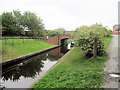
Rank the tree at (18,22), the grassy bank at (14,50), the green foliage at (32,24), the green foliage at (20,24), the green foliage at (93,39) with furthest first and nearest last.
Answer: the green foliage at (32,24) → the tree at (18,22) → the green foliage at (20,24) → the grassy bank at (14,50) → the green foliage at (93,39)

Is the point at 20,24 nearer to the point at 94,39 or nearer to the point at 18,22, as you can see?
the point at 18,22

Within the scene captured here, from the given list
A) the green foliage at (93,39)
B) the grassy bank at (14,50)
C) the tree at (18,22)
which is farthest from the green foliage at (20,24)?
the green foliage at (93,39)

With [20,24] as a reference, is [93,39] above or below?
below

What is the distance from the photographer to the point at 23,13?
4572cm

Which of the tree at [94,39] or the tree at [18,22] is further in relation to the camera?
the tree at [18,22]

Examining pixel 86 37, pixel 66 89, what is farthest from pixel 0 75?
pixel 86 37

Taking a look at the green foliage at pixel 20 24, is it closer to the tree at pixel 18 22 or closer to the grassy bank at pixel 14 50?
the tree at pixel 18 22

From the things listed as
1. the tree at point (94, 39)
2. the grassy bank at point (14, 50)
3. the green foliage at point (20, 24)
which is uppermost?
the green foliage at point (20, 24)

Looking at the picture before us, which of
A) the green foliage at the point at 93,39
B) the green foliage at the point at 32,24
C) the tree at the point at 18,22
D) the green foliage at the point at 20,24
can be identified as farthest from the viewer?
the green foliage at the point at 32,24

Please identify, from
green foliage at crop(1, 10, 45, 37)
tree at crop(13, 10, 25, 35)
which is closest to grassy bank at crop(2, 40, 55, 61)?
green foliage at crop(1, 10, 45, 37)

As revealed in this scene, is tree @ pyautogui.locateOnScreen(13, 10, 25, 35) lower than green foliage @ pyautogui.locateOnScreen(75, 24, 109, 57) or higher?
higher

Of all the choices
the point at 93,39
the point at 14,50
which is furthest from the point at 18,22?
the point at 93,39

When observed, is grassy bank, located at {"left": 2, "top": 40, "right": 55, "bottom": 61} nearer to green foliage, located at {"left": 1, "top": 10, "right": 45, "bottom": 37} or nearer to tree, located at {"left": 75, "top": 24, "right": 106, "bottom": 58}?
tree, located at {"left": 75, "top": 24, "right": 106, "bottom": 58}

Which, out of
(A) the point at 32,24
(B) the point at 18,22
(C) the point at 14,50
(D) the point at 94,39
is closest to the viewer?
(D) the point at 94,39
